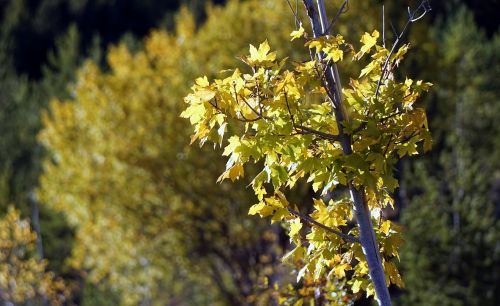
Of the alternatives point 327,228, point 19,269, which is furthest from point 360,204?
point 19,269

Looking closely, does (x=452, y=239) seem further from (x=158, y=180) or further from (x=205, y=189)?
(x=158, y=180)

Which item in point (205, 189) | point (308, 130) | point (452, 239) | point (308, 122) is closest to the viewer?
point (308, 130)

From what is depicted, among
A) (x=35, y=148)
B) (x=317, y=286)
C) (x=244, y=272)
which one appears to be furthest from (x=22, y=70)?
(x=317, y=286)

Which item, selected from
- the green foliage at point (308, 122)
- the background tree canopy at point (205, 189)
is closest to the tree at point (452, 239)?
the background tree canopy at point (205, 189)

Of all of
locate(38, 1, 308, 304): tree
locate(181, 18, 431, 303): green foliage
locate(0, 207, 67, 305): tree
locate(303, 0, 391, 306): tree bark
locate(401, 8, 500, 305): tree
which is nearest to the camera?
locate(181, 18, 431, 303): green foliage

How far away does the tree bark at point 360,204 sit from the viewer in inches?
140

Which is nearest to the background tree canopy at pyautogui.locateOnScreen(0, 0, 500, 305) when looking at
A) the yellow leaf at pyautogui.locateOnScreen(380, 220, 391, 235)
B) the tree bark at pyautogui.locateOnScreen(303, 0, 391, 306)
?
the yellow leaf at pyautogui.locateOnScreen(380, 220, 391, 235)

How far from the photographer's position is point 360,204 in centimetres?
364

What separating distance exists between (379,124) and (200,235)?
437 inches

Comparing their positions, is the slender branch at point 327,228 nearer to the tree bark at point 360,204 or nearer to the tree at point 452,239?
the tree bark at point 360,204

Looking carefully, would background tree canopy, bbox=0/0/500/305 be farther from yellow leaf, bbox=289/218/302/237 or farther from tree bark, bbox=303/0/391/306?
tree bark, bbox=303/0/391/306

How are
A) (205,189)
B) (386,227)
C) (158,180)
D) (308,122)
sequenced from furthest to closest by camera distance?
(158,180)
(205,189)
(386,227)
(308,122)

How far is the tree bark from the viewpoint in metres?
3.56

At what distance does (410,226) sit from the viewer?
492 inches
